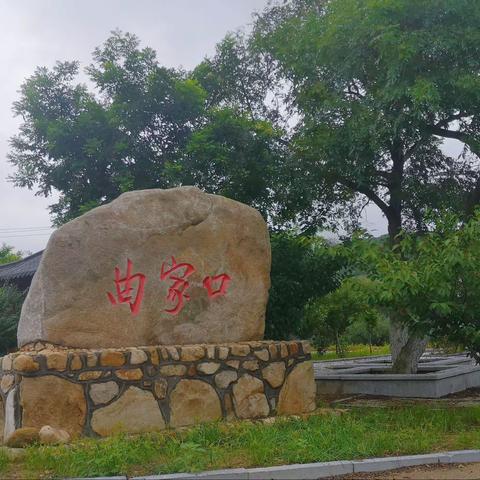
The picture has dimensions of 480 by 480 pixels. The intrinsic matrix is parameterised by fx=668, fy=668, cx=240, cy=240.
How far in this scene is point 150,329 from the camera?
747 centimetres

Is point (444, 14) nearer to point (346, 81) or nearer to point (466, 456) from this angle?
point (346, 81)

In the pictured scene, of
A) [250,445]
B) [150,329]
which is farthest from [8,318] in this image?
[250,445]

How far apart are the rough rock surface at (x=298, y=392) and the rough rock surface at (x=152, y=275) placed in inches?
26.6

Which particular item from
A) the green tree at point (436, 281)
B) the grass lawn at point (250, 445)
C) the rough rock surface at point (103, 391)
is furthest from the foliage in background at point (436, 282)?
the rough rock surface at point (103, 391)

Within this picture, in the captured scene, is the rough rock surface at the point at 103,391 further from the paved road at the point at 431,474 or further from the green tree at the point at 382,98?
the green tree at the point at 382,98

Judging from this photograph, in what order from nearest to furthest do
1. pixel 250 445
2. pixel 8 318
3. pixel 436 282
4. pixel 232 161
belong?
pixel 250 445 < pixel 436 282 < pixel 232 161 < pixel 8 318

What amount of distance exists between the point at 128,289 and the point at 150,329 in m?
0.52

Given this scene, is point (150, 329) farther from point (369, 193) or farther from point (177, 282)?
point (369, 193)

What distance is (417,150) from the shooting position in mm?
12852

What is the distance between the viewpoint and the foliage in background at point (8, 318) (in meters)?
15.5

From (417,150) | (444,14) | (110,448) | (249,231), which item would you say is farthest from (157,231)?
(417,150)

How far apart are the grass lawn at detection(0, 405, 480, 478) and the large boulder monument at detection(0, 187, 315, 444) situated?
38 cm

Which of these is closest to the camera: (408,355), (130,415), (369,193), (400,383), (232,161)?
(130,415)

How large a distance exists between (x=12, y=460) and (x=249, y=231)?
384 cm
